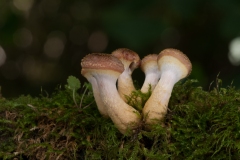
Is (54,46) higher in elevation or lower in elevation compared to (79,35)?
lower

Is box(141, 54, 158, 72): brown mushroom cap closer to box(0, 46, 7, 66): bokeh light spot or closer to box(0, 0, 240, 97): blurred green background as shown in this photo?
box(0, 0, 240, 97): blurred green background

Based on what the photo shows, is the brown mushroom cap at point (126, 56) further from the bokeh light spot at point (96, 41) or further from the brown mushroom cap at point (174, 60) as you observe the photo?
the bokeh light spot at point (96, 41)

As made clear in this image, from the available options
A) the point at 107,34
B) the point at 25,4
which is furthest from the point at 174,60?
the point at 25,4

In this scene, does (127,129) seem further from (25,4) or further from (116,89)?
(25,4)

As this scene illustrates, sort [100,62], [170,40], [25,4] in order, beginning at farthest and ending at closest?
1. [25,4]
2. [170,40]
3. [100,62]

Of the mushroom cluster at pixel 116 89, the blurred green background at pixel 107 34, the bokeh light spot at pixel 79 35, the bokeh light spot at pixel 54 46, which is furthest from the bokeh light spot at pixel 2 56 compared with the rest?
the mushroom cluster at pixel 116 89

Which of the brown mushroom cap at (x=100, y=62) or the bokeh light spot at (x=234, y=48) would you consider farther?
the bokeh light spot at (x=234, y=48)
